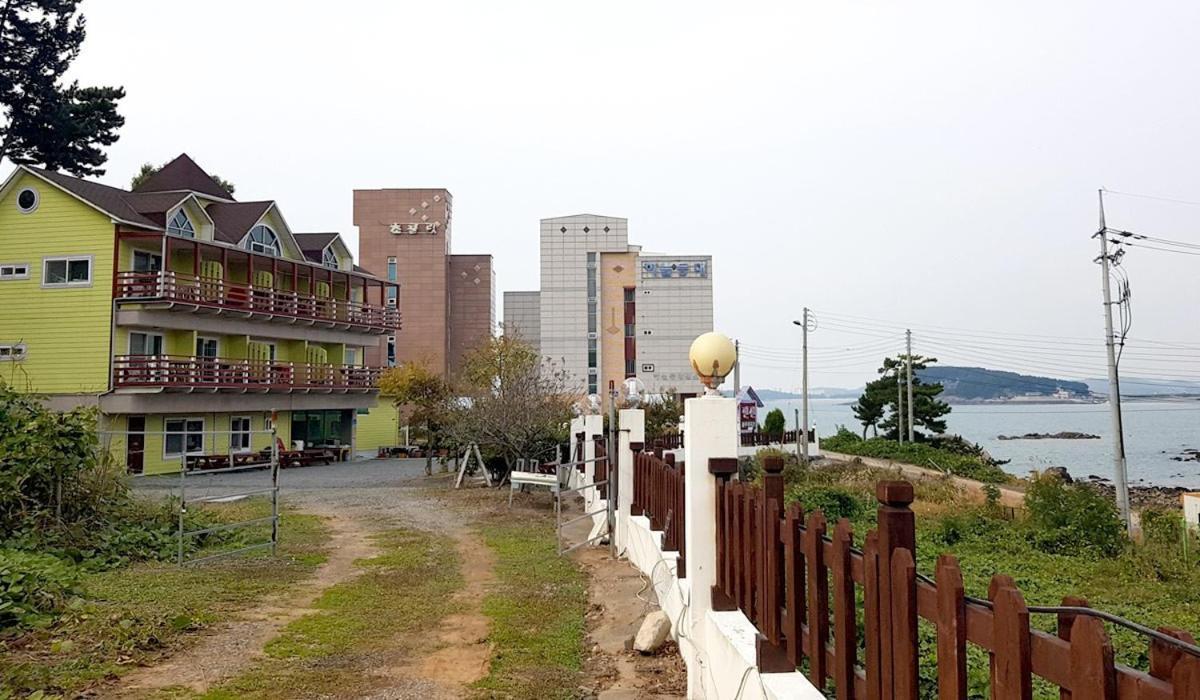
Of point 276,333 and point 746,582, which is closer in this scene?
point 746,582

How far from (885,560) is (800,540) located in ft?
3.32

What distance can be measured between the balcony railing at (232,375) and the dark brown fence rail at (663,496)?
21.5 m

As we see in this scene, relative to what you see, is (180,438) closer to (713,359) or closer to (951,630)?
(713,359)

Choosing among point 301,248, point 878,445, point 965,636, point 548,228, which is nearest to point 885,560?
point 965,636

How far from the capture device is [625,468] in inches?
408

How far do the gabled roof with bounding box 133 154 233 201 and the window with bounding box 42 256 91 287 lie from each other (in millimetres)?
6339

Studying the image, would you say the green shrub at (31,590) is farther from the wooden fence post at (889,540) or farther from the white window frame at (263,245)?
the white window frame at (263,245)

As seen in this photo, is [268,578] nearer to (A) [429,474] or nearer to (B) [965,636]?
(B) [965,636]

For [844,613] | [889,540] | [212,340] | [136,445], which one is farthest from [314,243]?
[889,540]

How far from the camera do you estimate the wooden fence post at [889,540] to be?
2844mm

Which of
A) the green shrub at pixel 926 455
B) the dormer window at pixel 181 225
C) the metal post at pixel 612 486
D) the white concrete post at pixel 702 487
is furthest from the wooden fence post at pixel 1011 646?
the dormer window at pixel 181 225

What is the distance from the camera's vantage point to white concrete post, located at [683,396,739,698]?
5031 millimetres

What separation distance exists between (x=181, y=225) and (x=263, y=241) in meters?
3.62

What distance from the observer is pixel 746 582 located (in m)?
4.66
